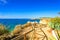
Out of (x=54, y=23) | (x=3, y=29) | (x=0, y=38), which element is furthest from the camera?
(x=3, y=29)

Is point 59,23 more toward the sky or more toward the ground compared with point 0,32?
more toward the sky

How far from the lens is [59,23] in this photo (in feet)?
15.4

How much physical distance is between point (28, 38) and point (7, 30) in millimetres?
1074

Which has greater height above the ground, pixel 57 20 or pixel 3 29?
pixel 57 20

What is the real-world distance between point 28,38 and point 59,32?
4.01ft

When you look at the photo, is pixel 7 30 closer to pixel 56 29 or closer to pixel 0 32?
pixel 0 32

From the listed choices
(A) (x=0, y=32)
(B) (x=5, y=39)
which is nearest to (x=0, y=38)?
(B) (x=5, y=39)

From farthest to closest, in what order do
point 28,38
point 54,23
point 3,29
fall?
1. point 3,29
2. point 28,38
3. point 54,23

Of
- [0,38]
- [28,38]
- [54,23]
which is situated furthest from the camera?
[28,38]

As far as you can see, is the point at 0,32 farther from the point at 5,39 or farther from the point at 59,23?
the point at 59,23

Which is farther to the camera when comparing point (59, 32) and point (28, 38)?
point (28, 38)

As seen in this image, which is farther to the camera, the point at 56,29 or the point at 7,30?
the point at 7,30

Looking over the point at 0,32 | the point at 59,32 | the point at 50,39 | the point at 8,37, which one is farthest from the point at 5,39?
the point at 59,32

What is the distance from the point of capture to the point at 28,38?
18.0 feet
